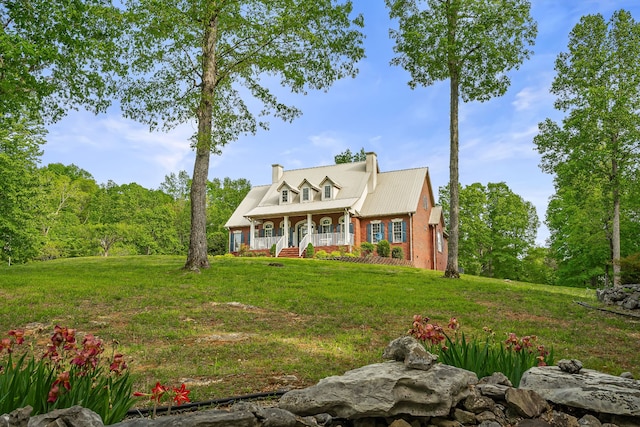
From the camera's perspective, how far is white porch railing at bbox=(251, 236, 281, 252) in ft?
105

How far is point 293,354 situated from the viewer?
6.88 metres

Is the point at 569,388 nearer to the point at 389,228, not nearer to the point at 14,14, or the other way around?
the point at 14,14

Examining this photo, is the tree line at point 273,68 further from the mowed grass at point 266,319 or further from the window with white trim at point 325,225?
the window with white trim at point 325,225

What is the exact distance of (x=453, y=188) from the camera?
17.9 m

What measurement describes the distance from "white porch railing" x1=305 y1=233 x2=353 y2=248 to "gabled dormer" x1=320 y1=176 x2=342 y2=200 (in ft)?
11.1

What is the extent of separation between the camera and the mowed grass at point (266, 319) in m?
6.30

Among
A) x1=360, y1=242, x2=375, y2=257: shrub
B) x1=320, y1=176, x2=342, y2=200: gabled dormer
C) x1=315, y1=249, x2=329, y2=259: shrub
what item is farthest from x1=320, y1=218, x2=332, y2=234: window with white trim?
x1=315, y1=249, x2=329, y2=259: shrub

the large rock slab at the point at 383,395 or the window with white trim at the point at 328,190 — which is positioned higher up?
the window with white trim at the point at 328,190

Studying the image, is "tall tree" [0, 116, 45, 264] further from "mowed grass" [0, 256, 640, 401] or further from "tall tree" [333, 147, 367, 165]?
"tall tree" [333, 147, 367, 165]

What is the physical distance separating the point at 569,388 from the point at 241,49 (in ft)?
51.4

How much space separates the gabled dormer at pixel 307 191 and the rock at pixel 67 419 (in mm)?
30382

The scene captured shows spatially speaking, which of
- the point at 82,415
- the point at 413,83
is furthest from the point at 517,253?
the point at 82,415

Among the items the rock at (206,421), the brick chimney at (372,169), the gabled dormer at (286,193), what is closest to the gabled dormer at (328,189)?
the gabled dormer at (286,193)

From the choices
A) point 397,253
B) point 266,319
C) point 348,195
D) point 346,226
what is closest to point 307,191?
point 348,195
